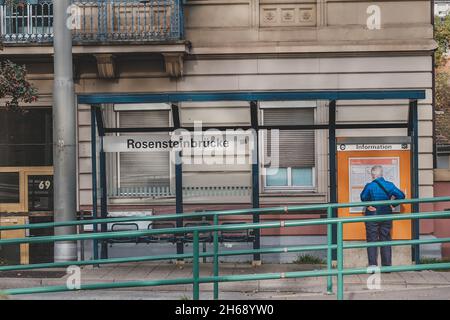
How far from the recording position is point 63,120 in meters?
10.0

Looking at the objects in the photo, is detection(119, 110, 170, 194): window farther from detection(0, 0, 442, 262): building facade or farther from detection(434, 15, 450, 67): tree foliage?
detection(434, 15, 450, 67): tree foliage

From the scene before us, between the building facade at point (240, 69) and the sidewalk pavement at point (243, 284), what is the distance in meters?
1.75

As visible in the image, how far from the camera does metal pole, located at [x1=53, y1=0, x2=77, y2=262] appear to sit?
9.97 meters

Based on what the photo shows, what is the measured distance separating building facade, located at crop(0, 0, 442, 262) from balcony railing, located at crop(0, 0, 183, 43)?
0.02 metres

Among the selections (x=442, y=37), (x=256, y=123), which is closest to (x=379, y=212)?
(x=256, y=123)

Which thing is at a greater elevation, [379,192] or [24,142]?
[24,142]

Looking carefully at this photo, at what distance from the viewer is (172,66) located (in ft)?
46.5

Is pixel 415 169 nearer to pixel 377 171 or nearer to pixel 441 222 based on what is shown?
pixel 377 171

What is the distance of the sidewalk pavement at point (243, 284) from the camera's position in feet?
30.4

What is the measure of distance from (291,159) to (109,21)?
15.2ft

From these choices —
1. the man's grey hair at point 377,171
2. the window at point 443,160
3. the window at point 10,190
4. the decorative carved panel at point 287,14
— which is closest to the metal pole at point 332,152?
the man's grey hair at point 377,171

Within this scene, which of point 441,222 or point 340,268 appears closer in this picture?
point 340,268

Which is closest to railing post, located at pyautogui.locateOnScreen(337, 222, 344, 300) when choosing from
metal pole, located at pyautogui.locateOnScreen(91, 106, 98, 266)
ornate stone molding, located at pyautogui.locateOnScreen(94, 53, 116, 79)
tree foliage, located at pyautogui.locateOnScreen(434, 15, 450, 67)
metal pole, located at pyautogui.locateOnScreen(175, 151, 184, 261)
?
metal pole, located at pyautogui.locateOnScreen(175, 151, 184, 261)

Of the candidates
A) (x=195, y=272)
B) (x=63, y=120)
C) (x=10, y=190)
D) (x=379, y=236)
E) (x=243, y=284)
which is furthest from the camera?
(x=10, y=190)
